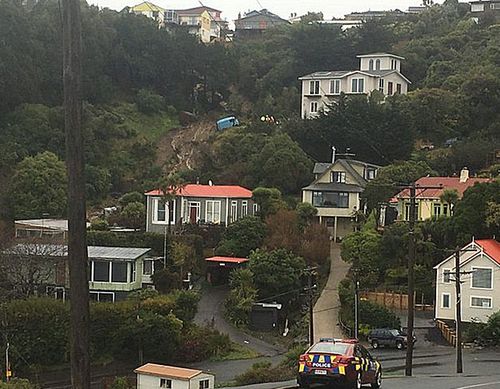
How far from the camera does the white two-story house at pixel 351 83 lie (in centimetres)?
6081

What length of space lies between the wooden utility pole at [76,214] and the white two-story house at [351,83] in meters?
51.8

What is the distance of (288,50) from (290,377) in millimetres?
49672

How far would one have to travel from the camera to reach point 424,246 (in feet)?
125

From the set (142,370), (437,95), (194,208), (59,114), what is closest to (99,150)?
(59,114)

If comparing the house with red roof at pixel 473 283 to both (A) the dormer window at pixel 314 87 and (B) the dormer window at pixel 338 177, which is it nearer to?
(B) the dormer window at pixel 338 177

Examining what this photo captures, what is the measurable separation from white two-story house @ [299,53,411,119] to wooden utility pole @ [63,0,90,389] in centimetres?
5181

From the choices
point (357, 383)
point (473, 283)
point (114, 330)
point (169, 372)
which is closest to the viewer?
point (357, 383)

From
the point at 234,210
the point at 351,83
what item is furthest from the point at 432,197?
the point at 351,83

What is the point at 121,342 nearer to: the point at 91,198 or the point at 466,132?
the point at 91,198

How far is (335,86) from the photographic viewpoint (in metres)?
61.6

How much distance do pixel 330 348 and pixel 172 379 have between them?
34.8 ft

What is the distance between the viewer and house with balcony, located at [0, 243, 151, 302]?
3522 cm

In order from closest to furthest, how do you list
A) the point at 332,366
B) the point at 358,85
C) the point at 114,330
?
1. the point at 332,366
2. the point at 114,330
3. the point at 358,85

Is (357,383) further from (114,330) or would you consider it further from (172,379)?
(114,330)
